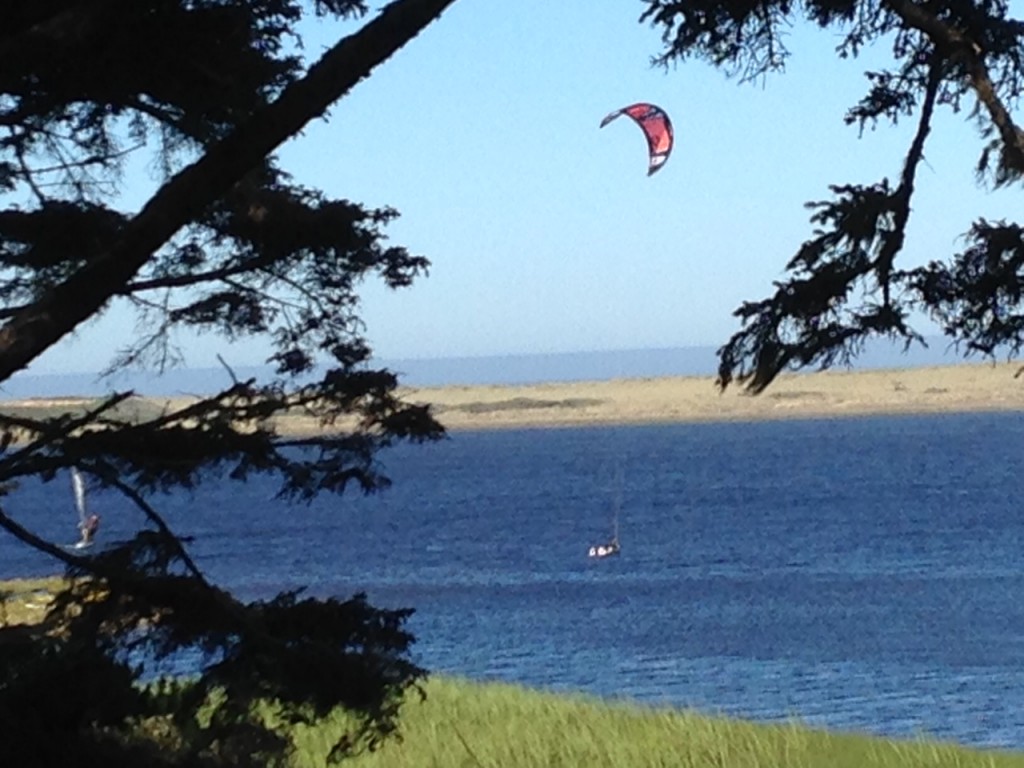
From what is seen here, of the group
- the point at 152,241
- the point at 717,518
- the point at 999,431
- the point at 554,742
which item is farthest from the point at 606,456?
the point at 152,241

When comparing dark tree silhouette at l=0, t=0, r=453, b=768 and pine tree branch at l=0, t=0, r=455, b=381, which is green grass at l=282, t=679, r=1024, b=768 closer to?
dark tree silhouette at l=0, t=0, r=453, b=768

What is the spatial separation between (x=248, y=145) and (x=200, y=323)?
2.81 metres

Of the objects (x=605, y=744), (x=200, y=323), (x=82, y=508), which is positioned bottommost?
(x=605, y=744)

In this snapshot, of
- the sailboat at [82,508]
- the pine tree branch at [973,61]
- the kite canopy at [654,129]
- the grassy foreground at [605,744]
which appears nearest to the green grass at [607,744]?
the grassy foreground at [605,744]

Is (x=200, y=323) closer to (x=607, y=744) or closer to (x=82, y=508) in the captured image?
(x=607, y=744)

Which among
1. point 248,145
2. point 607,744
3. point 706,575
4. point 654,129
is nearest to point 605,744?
point 607,744

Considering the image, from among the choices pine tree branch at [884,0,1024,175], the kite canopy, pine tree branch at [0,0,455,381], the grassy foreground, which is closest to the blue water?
the grassy foreground

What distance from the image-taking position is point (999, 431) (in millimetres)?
160375

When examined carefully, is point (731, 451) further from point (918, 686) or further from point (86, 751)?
point (86, 751)

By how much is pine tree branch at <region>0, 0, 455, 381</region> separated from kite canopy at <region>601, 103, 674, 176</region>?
2.85 m

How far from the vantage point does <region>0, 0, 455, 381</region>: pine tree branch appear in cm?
638

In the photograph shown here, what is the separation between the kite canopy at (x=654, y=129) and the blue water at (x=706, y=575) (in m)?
12.7

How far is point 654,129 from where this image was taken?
384 inches

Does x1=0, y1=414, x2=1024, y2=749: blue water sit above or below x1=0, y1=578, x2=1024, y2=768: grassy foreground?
below
